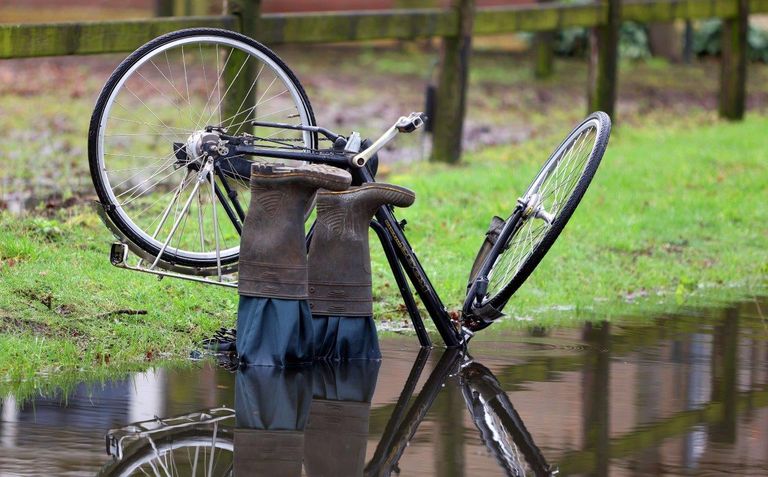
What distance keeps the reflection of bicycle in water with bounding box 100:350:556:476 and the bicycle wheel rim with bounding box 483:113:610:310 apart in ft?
2.20

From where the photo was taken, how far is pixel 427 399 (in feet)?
19.4

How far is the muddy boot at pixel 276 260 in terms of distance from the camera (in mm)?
6133

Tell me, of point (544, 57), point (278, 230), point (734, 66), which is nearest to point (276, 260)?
point (278, 230)

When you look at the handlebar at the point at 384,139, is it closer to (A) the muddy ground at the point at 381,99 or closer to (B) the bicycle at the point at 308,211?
(B) the bicycle at the point at 308,211

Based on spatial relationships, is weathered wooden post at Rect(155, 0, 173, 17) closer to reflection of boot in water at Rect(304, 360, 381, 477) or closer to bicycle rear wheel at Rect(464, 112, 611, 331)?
bicycle rear wheel at Rect(464, 112, 611, 331)

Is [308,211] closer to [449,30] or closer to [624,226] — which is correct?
[624,226]

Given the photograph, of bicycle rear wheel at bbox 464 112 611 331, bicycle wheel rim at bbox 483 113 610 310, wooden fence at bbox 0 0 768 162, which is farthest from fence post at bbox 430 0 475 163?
bicycle rear wheel at bbox 464 112 611 331

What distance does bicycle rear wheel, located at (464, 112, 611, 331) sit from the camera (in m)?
6.47

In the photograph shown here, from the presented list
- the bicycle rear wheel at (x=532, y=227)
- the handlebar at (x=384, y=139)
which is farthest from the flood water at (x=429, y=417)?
the handlebar at (x=384, y=139)

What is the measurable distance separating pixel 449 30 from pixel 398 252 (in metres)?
6.17

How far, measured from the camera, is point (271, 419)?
215 inches

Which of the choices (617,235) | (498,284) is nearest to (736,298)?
(617,235)

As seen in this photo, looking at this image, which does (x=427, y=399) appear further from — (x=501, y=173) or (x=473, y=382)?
(x=501, y=173)

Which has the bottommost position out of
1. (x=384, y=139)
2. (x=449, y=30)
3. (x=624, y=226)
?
(x=624, y=226)
